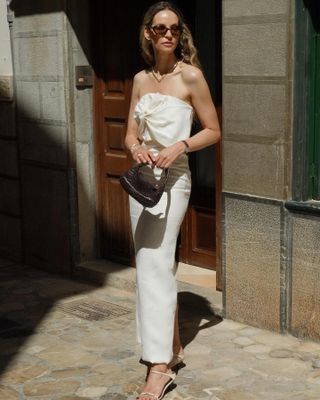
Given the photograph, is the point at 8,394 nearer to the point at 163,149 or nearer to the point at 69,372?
the point at 69,372

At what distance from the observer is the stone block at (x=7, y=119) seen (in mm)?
8461

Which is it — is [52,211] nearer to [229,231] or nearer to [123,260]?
[123,260]

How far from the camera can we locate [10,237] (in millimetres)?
8828

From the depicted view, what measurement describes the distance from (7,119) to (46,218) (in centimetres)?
117

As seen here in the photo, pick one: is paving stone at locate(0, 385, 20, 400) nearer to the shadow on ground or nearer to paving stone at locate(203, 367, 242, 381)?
paving stone at locate(203, 367, 242, 381)

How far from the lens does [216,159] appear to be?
6859 millimetres

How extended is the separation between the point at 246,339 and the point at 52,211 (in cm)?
286

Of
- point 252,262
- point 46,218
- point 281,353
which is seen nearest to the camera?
point 281,353

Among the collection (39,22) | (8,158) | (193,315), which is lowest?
(193,315)

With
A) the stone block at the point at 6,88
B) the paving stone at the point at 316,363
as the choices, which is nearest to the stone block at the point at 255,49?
the paving stone at the point at 316,363

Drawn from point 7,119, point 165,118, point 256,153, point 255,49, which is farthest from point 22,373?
point 7,119

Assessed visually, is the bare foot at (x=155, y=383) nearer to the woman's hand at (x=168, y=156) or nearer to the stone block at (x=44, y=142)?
the woman's hand at (x=168, y=156)

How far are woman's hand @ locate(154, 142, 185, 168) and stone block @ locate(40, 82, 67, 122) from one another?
322 cm

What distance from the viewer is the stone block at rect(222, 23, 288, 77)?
5.65 meters
